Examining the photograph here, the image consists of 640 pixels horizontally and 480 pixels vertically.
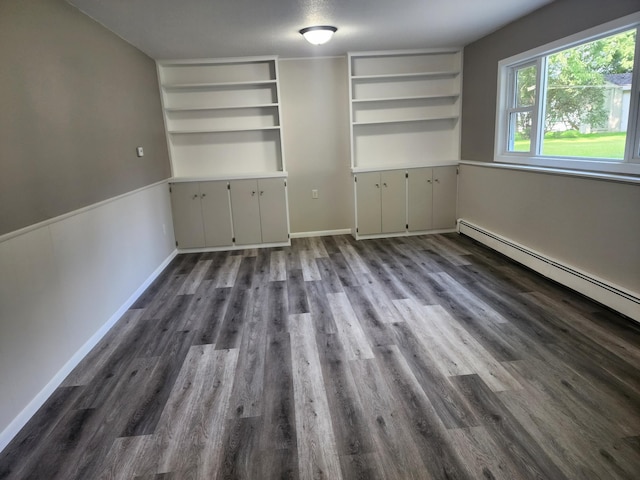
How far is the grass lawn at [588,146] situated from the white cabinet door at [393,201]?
1.81 meters

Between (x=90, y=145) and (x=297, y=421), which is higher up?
(x=90, y=145)

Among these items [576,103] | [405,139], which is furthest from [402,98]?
[576,103]

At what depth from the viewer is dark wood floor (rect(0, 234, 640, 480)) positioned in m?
1.78

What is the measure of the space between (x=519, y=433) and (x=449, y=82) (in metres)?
4.64

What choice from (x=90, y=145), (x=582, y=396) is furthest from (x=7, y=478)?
(x=582, y=396)

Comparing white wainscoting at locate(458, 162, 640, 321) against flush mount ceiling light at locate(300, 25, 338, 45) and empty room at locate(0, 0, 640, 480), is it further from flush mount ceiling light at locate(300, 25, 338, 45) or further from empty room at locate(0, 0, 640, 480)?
flush mount ceiling light at locate(300, 25, 338, 45)

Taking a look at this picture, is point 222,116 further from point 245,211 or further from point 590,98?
point 590,98

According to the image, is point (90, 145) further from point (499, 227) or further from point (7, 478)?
point (499, 227)

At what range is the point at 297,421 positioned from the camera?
2035mm

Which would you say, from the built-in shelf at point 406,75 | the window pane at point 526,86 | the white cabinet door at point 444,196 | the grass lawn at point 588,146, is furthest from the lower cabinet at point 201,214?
the grass lawn at point 588,146

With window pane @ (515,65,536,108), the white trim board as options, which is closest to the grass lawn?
window pane @ (515,65,536,108)

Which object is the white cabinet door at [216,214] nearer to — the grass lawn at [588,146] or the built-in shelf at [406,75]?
the built-in shelf at [406,75]

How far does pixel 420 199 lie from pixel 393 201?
1.18 ft

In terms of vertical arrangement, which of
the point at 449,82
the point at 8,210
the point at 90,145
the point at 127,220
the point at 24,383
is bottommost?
the point at 24,383
